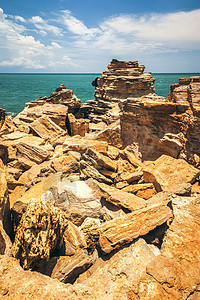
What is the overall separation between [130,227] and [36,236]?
193 centimetres

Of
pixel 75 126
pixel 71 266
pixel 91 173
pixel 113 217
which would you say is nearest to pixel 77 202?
pixel 113 217

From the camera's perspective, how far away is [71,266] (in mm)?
3539

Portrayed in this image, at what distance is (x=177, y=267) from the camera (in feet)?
10.5

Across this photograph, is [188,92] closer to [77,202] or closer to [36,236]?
[77,202]

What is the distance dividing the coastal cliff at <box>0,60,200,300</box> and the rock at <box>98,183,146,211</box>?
0.03 m

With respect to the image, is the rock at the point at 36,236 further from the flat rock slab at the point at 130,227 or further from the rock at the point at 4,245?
the flat rock slab at the point at 130,227

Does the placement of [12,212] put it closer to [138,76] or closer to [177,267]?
[177,267]

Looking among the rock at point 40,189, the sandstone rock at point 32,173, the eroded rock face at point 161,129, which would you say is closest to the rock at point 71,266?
the rock at point 40,189

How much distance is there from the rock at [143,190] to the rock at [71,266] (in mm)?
2554

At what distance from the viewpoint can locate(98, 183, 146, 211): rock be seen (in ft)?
15.9

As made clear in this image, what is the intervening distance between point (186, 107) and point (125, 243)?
17.2 feet

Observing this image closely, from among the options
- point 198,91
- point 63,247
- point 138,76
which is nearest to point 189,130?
point 198,91

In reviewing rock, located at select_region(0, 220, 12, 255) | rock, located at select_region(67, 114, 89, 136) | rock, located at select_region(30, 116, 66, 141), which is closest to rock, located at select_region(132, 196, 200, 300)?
rock, located at select_region(0, 220, 12, 255)

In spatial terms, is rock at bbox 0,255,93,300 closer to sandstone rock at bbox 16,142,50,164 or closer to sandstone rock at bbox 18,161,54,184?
sandstone rock at bbox 18,161,54,184
